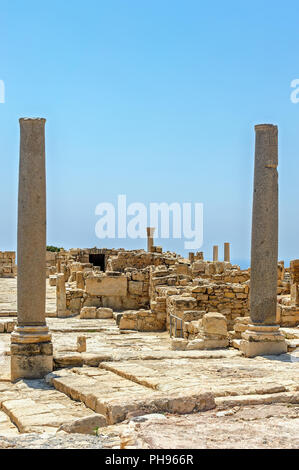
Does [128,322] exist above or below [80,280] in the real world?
below

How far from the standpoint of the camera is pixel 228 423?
5191 millimetres

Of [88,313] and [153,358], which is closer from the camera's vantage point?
[153,358]

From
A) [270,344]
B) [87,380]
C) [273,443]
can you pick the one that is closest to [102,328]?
[270,344]

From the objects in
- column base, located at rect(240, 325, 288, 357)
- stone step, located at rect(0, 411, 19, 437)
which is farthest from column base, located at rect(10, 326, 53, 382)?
column base, located at rect(240, 325, 288, 357)

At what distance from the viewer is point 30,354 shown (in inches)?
344

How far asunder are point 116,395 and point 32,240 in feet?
10.2

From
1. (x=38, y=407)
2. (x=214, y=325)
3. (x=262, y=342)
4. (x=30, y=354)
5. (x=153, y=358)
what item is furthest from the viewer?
(x=214, y=325)

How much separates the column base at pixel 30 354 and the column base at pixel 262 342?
3.16 meters

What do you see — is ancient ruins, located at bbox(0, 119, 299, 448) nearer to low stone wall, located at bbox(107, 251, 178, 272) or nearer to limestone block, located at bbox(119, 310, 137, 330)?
limestone block, located at bbox(119, 310, 137, 330)

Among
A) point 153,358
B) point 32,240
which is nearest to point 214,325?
point 153,358

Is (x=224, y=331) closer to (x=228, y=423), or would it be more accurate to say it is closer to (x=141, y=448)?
(x=228, y=423)

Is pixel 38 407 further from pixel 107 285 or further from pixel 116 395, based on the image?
pixel 107 285

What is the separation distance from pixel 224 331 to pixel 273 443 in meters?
6.28

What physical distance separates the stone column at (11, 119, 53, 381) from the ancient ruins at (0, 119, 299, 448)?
0.05ft
